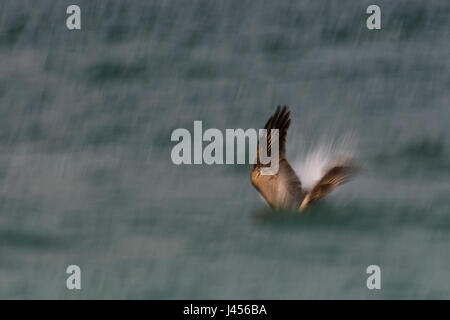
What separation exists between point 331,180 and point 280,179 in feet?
2.59

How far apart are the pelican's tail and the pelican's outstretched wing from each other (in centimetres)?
14

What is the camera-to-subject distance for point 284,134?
11.1 meters

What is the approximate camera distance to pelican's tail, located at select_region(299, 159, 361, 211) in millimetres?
10562

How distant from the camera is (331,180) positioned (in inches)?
428

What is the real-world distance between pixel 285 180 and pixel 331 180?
738 millimetres

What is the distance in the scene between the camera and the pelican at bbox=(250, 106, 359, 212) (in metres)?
10.8

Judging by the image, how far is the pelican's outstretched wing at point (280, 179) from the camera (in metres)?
11.0

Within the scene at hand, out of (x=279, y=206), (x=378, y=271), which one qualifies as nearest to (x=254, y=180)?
(x=279, y=206)

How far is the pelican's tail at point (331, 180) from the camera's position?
10.6 metres

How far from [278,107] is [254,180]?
1000mm

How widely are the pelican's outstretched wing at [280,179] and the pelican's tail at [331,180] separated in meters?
0.14

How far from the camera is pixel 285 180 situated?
1137 centimetres
